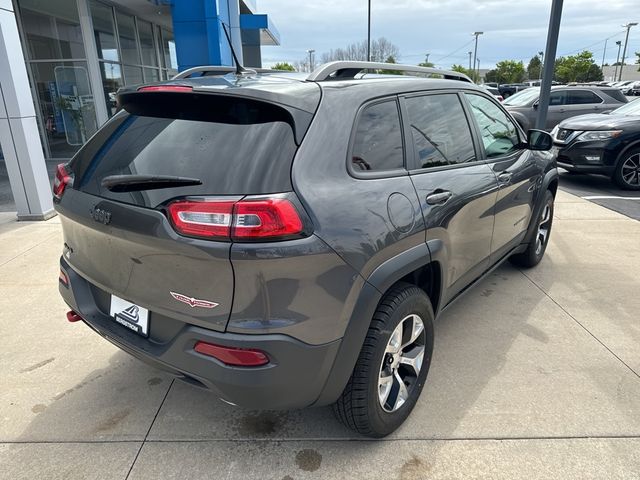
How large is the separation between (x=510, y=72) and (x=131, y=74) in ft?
219

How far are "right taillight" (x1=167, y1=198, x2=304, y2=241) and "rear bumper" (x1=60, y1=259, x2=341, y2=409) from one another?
0.39m

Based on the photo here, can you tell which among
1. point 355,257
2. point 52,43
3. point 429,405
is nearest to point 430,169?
point 355,257

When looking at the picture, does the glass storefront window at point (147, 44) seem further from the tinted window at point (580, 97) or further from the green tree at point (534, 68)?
the green tree at point (534, 68)

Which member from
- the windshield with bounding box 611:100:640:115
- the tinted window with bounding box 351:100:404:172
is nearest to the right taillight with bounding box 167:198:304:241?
the tinted window with bounding box 351:100:404:172

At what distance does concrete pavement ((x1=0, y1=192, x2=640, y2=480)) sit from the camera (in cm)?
224

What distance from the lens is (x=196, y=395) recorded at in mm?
2744

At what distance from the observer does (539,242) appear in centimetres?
457

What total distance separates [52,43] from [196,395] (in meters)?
12.2

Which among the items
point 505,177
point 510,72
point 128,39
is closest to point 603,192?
point 505,177

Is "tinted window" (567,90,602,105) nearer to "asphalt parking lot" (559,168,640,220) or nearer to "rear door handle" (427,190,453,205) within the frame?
"asphalt parking lot" (559,168,640,220)

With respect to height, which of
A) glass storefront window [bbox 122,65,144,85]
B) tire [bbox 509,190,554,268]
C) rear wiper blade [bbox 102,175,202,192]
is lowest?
→ tire [bbox 509,190,554,268]

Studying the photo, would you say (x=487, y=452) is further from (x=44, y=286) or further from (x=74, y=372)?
(x=44, y=286)

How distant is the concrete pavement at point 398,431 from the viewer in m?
2.24

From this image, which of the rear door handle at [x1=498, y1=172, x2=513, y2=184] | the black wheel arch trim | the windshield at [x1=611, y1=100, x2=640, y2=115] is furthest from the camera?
the windshield at [x1=611, y1=100, x2=640, y2=115]
